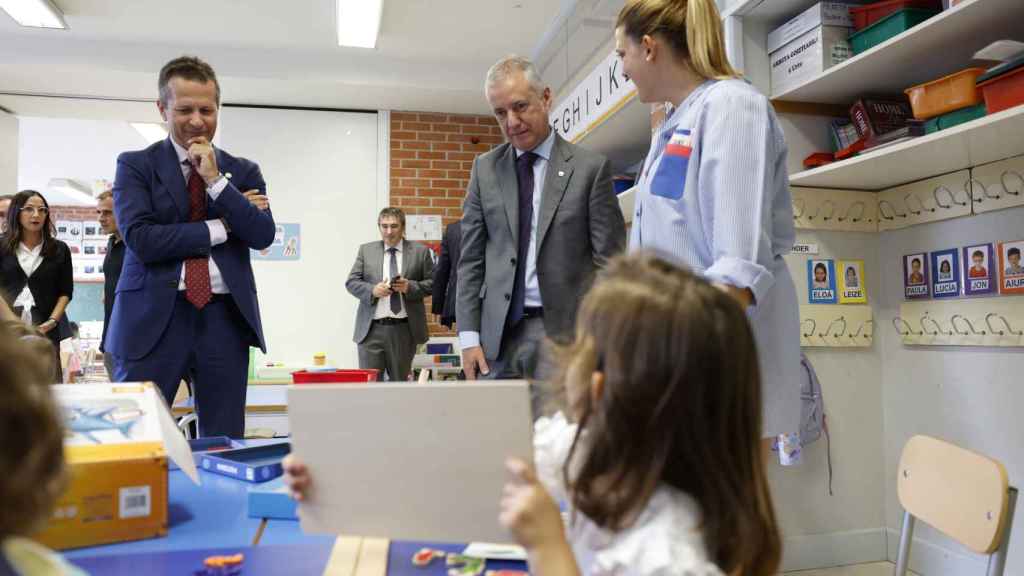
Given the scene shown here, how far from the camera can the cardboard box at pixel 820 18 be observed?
2352 mm

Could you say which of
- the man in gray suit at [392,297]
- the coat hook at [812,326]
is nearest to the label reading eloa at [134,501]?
the coat hook at [812,326]

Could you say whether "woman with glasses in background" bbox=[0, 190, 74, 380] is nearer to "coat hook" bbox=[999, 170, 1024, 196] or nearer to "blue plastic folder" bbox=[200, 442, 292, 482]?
"blue plastic folder" bbox=[200, 442, 292, 482]

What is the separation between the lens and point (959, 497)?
4.33 ft

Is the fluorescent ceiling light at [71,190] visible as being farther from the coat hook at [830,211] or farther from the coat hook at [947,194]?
the coat hook at [947,194]

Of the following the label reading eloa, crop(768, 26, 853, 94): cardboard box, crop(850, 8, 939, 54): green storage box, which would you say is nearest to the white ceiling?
crop(768, 26, 853, 94): cardboard box

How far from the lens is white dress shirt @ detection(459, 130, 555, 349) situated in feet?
6.65

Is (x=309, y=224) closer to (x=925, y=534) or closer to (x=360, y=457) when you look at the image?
(x=925, y=534)

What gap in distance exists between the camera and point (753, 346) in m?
0.75

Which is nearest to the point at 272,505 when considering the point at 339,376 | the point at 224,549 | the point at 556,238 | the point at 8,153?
the point at 224,549

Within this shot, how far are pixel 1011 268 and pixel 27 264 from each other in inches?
182

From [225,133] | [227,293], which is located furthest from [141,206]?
[225,133]

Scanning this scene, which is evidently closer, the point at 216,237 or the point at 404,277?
the point at 216,237

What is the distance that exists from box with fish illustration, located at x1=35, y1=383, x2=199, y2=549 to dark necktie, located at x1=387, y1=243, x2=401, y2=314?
134 inches

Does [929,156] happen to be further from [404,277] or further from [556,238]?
[404,277]
